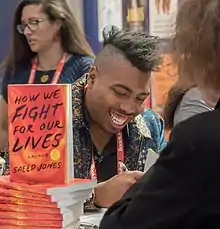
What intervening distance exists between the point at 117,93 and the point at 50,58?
1423mm

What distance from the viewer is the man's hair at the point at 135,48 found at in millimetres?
2023

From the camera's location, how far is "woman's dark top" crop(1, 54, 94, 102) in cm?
322

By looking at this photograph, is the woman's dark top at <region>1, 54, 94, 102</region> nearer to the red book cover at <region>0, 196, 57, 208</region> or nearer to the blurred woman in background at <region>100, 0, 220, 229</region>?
the red book cover at <region>0, 196, 57, 208</region>

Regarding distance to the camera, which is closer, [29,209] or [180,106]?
[29,209]

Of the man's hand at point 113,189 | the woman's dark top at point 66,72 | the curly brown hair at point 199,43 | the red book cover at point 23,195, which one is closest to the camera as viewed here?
the curly brown hair at point 199,43

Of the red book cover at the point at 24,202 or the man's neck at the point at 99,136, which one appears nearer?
the red book cover at the point at 24,202

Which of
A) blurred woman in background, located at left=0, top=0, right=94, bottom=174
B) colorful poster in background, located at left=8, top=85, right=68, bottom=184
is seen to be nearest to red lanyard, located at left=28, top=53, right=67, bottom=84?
blurred woman in background, located at left=0, top=0, right=94, bottom=174

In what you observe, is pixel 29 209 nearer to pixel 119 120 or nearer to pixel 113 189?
pixel 113 189

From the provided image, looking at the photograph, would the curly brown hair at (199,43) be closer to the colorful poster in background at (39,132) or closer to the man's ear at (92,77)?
the colorful poster in background at (39,132)

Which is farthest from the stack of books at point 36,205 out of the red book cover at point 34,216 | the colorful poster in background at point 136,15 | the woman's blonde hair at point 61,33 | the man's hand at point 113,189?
the colorful poster in background at point 136,15

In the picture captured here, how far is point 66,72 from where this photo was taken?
3.26 m

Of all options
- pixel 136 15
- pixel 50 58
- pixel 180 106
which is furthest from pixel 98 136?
pixel 136 15

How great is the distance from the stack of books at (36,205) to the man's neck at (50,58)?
Result: 1914mm

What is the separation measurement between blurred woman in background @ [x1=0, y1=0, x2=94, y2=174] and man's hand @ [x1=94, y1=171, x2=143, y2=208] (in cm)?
144
